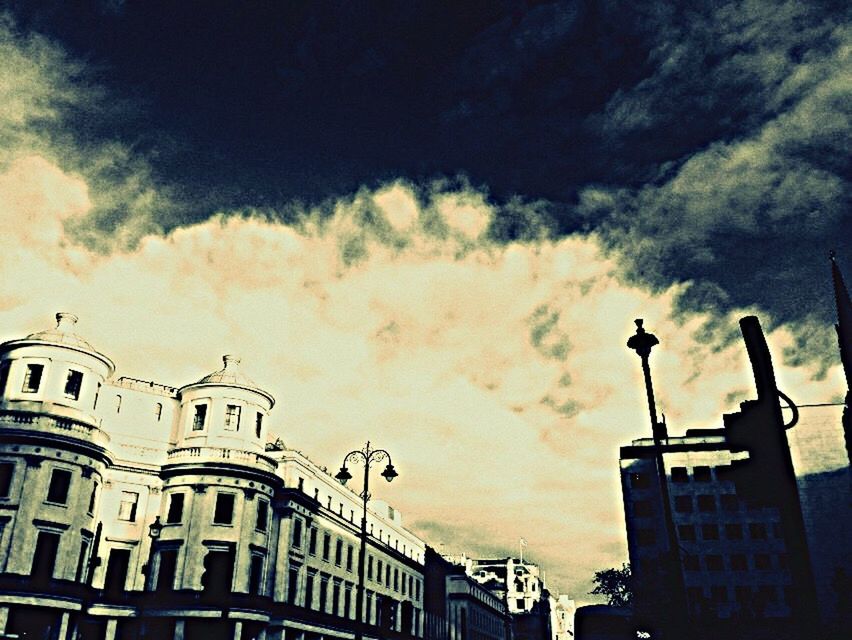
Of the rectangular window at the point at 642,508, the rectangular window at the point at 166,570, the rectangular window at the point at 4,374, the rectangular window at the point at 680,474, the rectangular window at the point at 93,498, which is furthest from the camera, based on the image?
the rectangular window at the point at 680,474

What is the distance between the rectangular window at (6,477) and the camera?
3331 cm

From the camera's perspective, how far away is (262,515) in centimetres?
4188

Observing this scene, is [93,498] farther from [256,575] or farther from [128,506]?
[256,575]

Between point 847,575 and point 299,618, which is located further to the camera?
point 847,575

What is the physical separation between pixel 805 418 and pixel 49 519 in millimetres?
71812

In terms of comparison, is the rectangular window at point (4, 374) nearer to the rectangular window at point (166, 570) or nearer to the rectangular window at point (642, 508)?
the rectangular window at point (166, 570)

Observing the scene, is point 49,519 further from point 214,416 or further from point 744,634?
point 744,634

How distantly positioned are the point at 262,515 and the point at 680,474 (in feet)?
157

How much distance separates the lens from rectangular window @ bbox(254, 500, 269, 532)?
4150 centimetres

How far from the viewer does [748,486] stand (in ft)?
11.0

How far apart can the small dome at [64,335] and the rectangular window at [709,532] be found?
59.3 m

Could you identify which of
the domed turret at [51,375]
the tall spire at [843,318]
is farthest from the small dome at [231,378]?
the tall spire at [843,318]

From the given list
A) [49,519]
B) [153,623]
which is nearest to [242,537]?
[153,623]

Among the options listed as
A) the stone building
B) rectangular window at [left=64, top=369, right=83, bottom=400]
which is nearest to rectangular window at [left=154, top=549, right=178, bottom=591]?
the stone building
